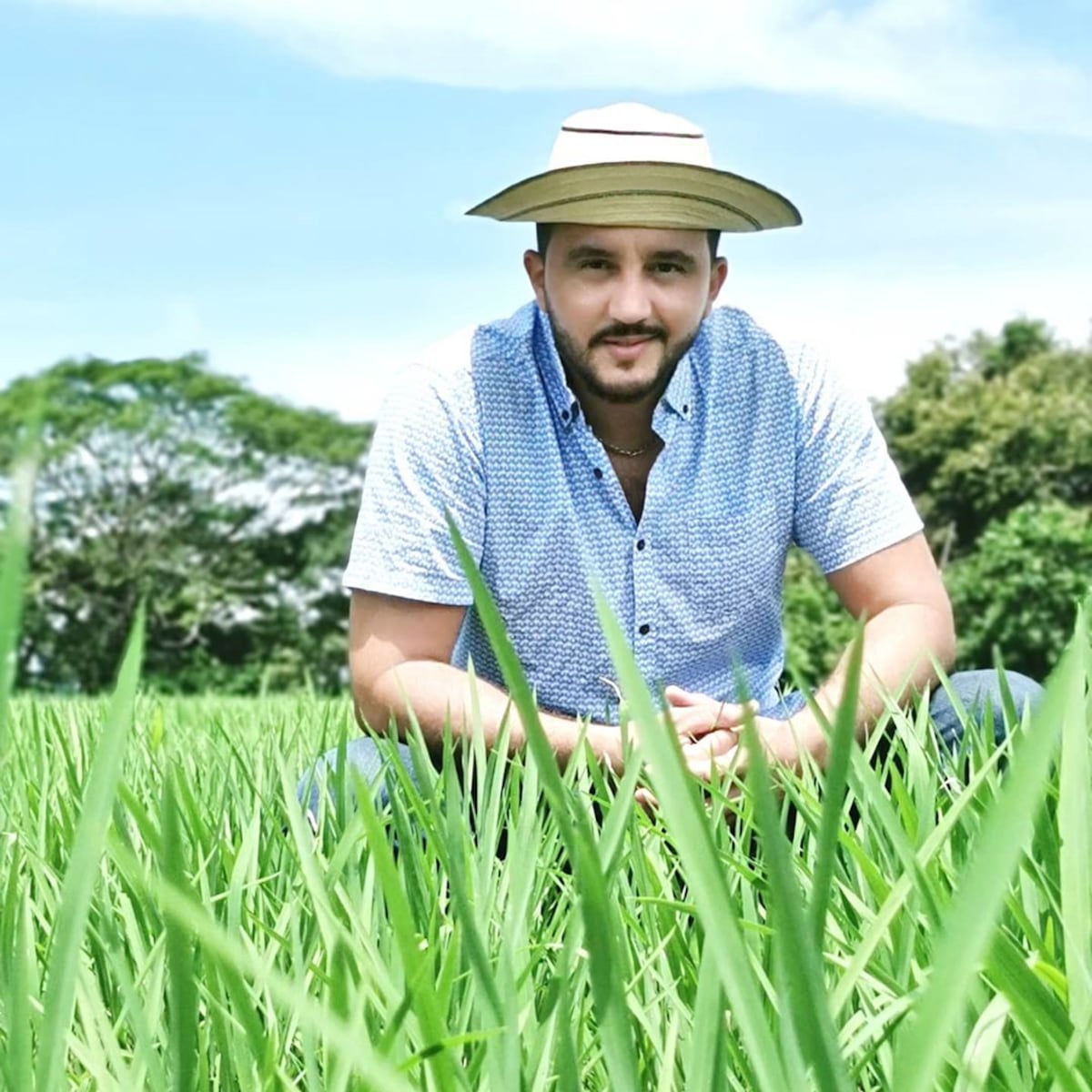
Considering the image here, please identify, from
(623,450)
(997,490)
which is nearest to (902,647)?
(623,450)

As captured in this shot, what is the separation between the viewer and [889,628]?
2.54 m

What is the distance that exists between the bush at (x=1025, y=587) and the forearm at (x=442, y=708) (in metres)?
19.6

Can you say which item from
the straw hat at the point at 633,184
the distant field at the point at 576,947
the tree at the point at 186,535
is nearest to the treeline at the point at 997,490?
the tree at the point at 186,535

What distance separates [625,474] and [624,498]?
101mm

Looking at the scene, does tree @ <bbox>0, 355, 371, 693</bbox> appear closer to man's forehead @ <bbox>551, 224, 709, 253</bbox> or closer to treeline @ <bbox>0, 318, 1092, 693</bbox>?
treeline @ <bbox>0, 318, 1092, 693</bbox>

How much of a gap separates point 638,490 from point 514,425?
277 millimetres

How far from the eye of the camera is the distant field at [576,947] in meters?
0.37

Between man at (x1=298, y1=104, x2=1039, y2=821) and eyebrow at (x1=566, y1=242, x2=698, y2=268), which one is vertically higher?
eyebrow at (x1=566, y1=242, x2=698, y2=268)

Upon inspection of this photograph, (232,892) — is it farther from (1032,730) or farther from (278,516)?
(278,516)

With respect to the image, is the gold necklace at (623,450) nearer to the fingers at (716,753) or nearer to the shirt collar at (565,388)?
the shirt collar at (565,388)

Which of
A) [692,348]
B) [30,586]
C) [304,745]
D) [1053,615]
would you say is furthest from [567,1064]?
[30,586]

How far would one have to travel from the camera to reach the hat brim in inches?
99.4

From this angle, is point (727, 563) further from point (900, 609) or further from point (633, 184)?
point (633, 184)

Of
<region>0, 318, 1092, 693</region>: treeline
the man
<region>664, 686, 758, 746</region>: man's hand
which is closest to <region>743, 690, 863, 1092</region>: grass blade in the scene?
<region>664, 686, 758, 746</region>: man's hand
